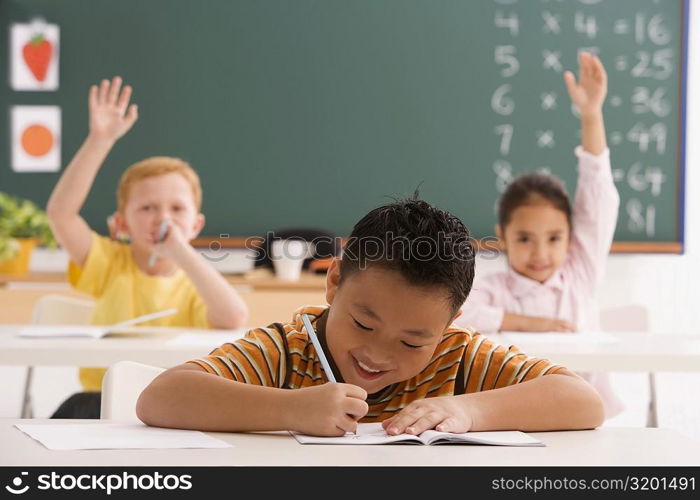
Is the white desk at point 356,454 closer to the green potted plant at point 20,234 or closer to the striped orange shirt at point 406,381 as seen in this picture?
the striped orange shirt at point 406,381

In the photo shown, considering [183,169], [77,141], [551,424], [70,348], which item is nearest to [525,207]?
[183,169]

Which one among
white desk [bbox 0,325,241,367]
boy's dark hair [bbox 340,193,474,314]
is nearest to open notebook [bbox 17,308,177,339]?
white desk [bbox 0,325,241,367]

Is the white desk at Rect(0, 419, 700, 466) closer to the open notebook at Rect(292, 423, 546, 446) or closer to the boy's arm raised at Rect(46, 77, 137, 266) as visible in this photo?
the open notebook at Rect(292, 423, 546, 446)

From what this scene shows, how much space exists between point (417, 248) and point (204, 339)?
1.16 meters

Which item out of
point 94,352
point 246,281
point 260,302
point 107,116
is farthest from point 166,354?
point 246,281

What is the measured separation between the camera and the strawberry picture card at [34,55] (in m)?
4.77

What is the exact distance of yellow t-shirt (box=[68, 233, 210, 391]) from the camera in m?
2.75

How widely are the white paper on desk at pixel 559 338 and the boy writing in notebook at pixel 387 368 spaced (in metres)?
0.99

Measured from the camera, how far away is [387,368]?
122cm

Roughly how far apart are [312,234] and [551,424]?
11.4 feet

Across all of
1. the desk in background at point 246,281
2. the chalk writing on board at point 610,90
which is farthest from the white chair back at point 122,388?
the chalk writing on board at point 610,90

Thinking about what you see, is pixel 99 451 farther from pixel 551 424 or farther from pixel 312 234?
pixel 312 234

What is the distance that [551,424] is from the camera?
4.02 ft

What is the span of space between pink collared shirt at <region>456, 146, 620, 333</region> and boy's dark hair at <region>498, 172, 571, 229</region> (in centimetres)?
8
